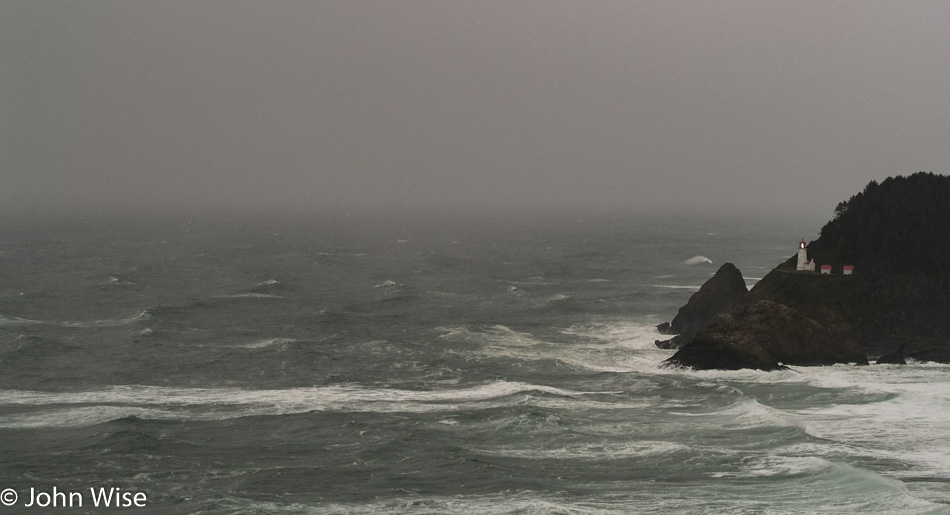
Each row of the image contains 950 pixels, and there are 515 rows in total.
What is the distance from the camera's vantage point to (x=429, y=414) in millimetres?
42594

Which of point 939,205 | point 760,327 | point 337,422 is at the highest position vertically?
point 939,205

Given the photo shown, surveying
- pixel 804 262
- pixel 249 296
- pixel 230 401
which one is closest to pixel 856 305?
pixel 804 262

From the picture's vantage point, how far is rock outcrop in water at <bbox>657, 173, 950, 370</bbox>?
52188 millimetres

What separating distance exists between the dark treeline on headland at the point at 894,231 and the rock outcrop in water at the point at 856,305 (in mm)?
64

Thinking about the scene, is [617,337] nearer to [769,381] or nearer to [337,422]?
[769,381]

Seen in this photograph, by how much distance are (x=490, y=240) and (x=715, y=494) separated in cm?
15253

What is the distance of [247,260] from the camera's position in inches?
5039

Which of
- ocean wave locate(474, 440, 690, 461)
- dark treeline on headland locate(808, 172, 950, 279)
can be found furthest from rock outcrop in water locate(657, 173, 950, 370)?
ocean wave locate(474, 440, 690, 461)

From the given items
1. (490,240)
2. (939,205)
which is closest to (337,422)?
(939,205)

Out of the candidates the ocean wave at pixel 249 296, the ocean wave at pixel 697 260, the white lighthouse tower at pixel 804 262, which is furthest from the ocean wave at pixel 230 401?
the ocean wave at pixel 697 260

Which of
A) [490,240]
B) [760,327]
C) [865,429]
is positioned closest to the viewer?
[865,429]

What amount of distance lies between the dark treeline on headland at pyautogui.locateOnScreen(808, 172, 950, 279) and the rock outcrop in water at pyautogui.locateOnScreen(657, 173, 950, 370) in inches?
2.5

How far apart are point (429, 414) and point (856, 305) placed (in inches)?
1124

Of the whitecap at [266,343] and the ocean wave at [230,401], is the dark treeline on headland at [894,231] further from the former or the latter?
the whitecap at [266,343]
